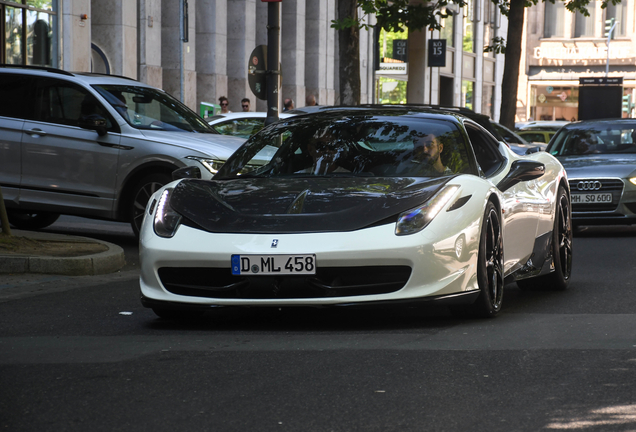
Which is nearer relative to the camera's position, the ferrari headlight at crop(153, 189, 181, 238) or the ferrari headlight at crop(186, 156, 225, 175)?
the ferrari headlight at crop(153, 189, 181, 238)

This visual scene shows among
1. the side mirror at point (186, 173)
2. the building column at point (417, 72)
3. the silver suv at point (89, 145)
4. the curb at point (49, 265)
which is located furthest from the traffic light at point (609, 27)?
the side mirror at point (186, 173)

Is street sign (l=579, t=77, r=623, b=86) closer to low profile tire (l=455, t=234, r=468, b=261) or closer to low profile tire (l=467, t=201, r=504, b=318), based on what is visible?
low profile tire (l=467, t=201, r=504, b=318)

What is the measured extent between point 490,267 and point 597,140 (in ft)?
27.6

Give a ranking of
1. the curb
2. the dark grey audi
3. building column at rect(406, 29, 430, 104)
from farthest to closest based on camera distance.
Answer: building column at rect(406, 29, 430, 104) → the dark grey audi → the curb

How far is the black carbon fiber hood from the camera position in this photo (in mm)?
5801

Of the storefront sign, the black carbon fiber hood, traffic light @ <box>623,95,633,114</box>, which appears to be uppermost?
the storefront sign

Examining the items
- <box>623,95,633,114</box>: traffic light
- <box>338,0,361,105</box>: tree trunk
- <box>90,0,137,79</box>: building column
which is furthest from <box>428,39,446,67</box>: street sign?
<box>623,95,633,114</box>: traffic light

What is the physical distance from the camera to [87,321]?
21.2 feet

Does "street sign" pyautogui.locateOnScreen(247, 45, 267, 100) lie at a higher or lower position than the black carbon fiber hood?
higher

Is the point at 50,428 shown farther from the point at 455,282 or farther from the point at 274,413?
the point at 455,282

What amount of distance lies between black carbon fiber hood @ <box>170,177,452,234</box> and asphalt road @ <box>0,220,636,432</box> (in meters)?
0.58

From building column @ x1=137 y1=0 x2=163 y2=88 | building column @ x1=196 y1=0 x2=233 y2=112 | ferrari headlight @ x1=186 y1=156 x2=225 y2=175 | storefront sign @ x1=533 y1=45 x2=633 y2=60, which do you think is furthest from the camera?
storefront sign @ x1=533 y1=45 x2=633 y2=60

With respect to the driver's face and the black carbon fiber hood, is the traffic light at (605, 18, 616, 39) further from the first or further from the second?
the black carbon fiber hood

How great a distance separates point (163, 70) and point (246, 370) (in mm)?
26275
